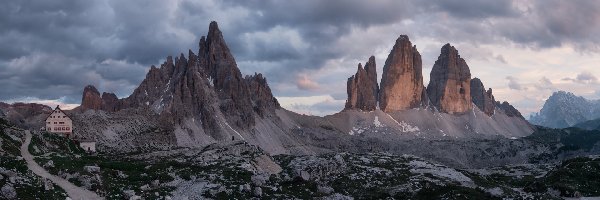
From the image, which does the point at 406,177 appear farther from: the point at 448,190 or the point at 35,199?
the point at 35,199

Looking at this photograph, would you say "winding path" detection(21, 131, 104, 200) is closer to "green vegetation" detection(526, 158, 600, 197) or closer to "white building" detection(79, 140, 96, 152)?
"white building" detection(79, 140, 96, 152)

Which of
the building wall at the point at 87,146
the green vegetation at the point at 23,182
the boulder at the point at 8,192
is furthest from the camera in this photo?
the building wall at the point at 87,146

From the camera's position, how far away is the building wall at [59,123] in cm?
14125

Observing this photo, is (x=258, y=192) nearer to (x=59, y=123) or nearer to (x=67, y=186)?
(x=67, y=186)

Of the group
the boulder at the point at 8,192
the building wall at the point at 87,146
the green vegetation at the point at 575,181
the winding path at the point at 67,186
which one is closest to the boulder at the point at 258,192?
the winding path at the point at 67,186

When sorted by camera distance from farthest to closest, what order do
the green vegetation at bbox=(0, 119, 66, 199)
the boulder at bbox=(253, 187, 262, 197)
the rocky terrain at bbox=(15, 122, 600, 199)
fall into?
the boulder at bbox=(253, 187, 262, 197) → the rocky terrain at bbox=(15, 122, 600, 199) → the green vegetation at bbox=(0, 119, 66, 199)

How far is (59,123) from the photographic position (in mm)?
142500

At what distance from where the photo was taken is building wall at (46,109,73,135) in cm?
A: 14125

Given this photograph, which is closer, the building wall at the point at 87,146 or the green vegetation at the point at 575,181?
the green vegetation at the point at 575,181

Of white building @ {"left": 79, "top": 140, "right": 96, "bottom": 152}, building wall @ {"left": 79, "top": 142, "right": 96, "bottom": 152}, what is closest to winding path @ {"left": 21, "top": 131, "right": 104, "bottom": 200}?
building wall @ {"left": 79, "top": 142, "right": 96, "bottom": 152}

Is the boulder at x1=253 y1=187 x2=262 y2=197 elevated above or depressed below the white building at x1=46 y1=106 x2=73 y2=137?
below

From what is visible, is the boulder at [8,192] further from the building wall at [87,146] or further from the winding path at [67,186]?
the building wall at [87,146]

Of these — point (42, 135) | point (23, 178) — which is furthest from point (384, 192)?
point (42, 135)

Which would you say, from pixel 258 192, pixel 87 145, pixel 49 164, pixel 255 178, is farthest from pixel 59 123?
pixel 258 192
